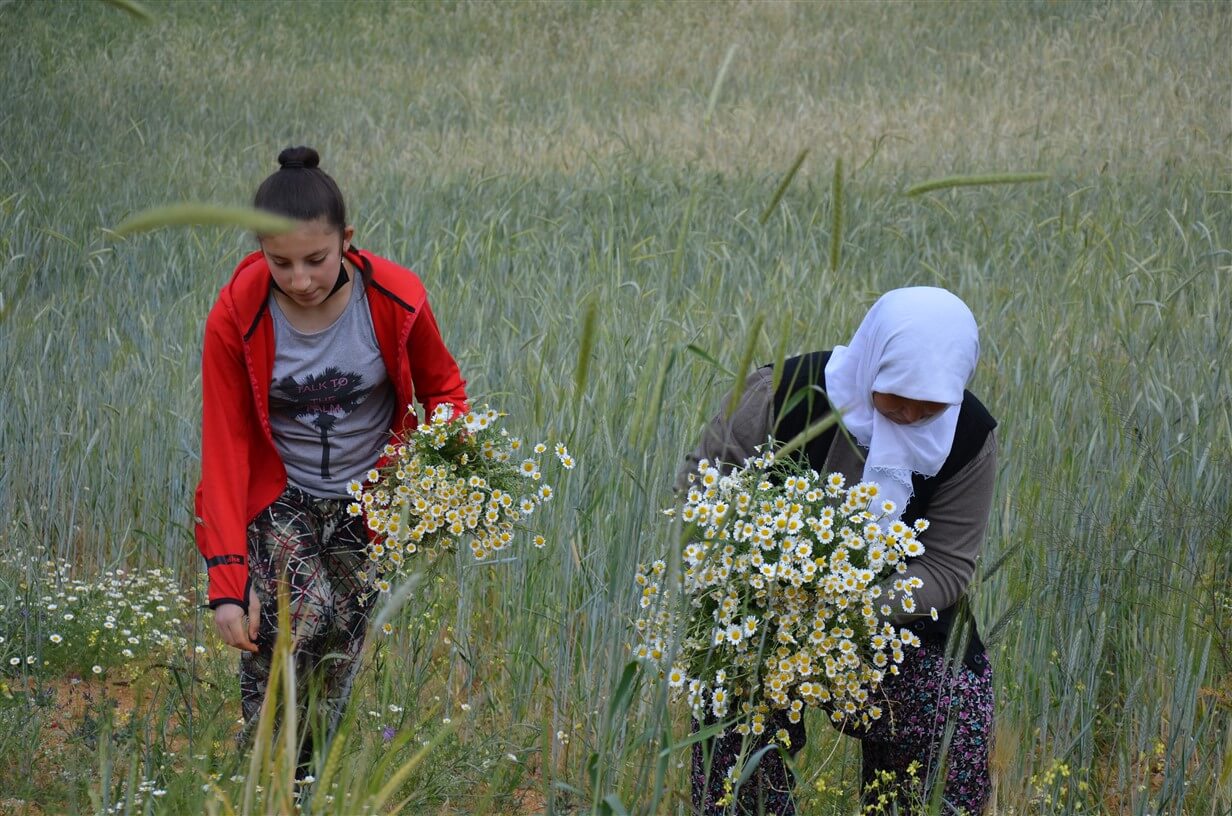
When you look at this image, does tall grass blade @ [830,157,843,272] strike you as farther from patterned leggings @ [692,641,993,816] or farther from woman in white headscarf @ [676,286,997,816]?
patterned leggings @ [692,641,993,816]

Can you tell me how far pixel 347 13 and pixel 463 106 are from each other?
5.21 metres

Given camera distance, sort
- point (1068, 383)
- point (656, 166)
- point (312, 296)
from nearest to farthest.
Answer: point (312, 296) → point (1068, 383) → point (656, 166)

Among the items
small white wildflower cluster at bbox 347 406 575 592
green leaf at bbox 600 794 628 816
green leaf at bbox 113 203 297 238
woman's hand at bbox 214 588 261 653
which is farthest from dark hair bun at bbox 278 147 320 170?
green leaf at bbox 600 794 628 816

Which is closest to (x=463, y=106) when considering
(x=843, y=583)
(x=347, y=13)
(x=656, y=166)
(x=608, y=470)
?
(x=656, y=166)

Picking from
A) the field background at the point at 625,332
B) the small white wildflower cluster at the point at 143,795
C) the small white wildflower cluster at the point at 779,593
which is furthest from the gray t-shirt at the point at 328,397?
the small white wildflower cluster at the point at 779,593

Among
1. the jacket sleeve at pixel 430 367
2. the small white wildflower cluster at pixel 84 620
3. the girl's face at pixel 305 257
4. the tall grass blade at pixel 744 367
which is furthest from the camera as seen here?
the small white wildflower cluster at pixel 84 620

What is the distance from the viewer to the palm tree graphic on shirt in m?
2.41

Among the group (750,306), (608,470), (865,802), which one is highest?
(750,306)

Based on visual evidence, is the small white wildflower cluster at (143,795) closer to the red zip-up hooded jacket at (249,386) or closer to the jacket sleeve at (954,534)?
the red zip-up hooded jacket at (249,386)

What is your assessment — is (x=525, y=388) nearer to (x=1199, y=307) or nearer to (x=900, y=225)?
(x=1199, y=307)

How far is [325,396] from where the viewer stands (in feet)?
7.98

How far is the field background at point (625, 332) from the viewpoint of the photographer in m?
2.59

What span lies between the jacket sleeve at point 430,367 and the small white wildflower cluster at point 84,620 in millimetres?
1027

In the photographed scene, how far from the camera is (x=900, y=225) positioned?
7.14 meters
